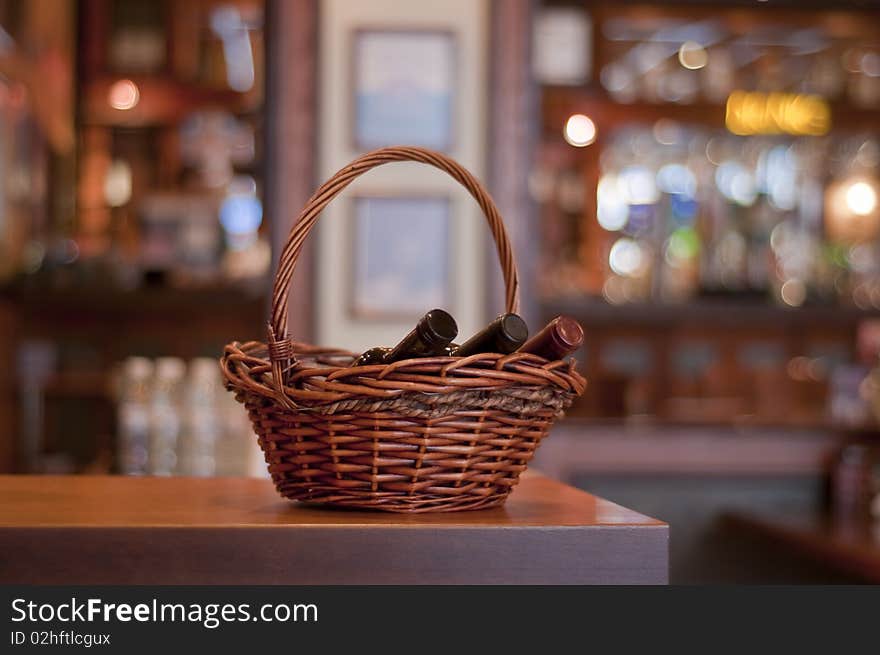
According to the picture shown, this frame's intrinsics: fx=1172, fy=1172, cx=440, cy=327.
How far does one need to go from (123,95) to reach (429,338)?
12.7 feet

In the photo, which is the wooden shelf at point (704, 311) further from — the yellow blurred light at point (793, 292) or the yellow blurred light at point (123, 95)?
the yellow blurred light at point (123, 95)

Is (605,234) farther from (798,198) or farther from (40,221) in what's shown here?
(40,221)

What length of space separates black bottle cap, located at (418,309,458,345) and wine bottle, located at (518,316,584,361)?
0.08m

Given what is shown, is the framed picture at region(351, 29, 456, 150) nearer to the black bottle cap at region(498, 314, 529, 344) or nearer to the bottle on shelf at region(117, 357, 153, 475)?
Answer: the bottle on shelf at region(117, 357, 153, 475)

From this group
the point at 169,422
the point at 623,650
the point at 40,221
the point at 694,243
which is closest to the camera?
the point at 623,650

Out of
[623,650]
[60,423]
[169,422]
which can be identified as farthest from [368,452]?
[60,423]

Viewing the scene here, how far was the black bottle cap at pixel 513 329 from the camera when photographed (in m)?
1.07

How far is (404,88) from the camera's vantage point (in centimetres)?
328

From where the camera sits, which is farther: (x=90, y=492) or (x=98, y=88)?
(x=98, y=88)

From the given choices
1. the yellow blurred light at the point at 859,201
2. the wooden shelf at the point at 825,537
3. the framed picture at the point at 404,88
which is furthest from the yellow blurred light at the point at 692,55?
the wooden shelf at the point at 825,537

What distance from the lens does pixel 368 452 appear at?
107 cm

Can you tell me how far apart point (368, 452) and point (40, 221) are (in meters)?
4.05

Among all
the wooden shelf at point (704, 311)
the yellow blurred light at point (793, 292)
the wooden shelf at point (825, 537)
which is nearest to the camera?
the wooden shelf at point (825, 537)

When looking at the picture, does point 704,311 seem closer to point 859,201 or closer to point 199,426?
point 859,201
